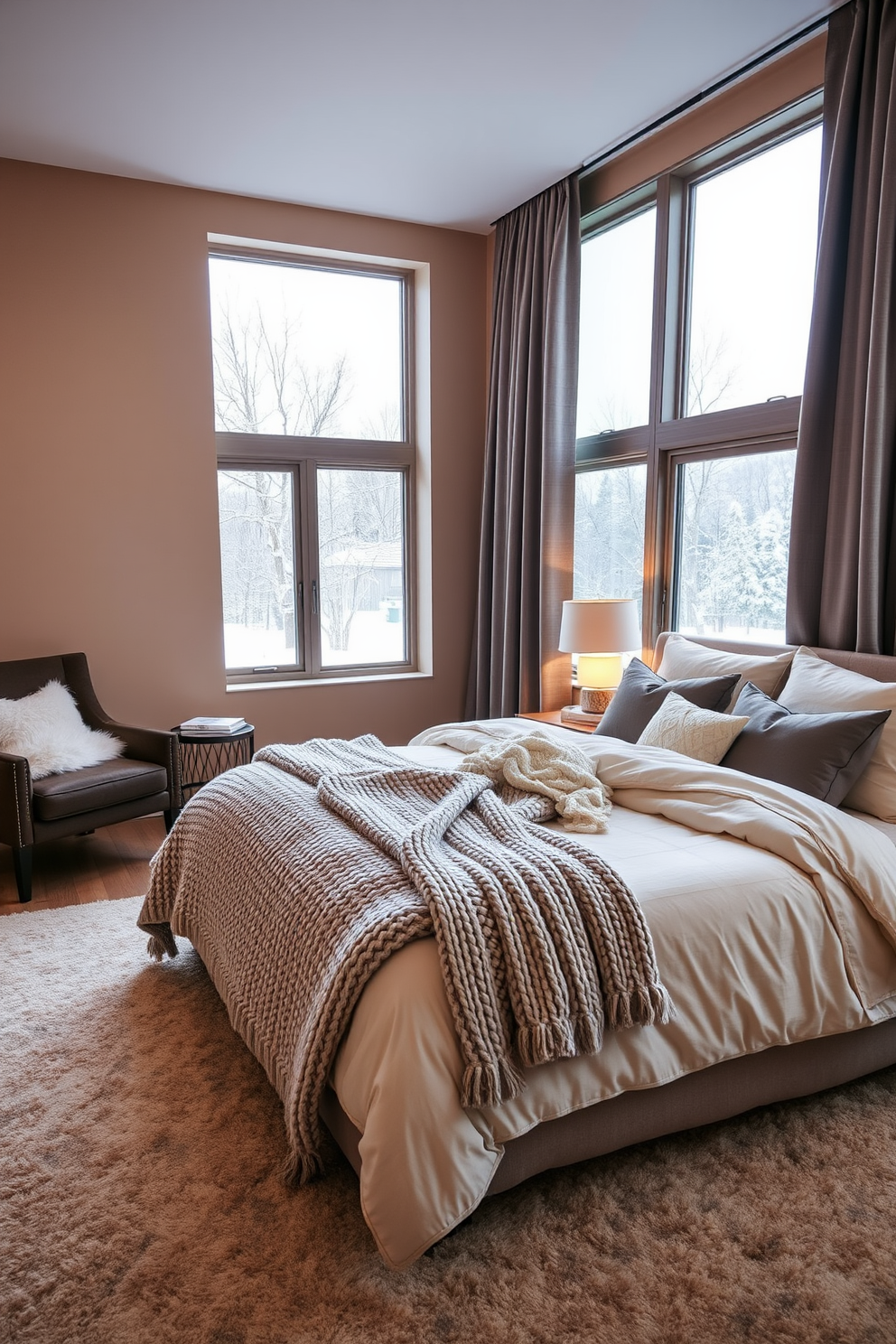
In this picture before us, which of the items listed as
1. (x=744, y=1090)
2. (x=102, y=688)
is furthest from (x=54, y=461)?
(x=744, y=1090)

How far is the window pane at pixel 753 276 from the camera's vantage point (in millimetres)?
3240

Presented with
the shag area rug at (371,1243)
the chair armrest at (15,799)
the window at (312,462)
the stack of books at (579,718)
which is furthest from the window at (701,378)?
the chair armrest at (15,799)

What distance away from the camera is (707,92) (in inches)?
134

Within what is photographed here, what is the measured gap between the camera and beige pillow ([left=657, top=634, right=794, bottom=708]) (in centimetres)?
293

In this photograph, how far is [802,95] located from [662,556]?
1727mm

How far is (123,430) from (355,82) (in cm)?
183

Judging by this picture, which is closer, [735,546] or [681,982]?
[681,982]

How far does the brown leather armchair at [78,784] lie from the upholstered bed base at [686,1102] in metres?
1.99

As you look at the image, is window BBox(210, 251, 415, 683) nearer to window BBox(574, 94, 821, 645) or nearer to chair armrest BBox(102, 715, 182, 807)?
chair armrest BBox(102, 715, 182, 807)

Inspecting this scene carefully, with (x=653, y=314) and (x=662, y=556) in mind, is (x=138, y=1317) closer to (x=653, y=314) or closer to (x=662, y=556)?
(x=662, y=556)

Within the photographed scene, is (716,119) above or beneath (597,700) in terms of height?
above

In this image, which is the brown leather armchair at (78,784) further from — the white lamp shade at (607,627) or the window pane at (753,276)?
the window pane at (753,276)

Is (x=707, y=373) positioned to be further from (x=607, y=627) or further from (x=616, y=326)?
(x=607, y=627)

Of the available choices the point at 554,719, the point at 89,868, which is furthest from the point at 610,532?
the point at 89,868
